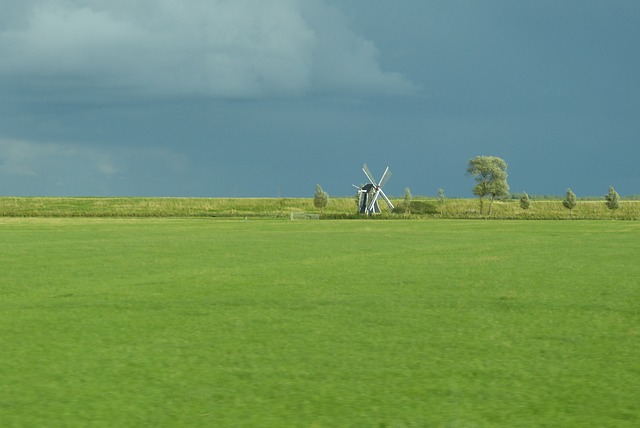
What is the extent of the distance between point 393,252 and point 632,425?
19.4 meters

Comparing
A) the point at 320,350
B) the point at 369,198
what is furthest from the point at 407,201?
the point at 320,350

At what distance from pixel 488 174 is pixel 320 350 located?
392 feet

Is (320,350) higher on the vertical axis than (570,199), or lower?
lower

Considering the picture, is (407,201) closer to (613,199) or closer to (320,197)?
(320,197)

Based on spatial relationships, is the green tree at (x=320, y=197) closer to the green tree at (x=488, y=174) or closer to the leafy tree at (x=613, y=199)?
the green tree at (x=488, y=174)

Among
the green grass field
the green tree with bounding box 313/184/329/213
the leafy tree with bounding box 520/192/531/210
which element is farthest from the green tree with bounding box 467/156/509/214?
the green grass field

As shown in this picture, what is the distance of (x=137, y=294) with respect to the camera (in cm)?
1300

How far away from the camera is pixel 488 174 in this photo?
124 m

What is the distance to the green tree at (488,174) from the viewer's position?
12306 centimetres

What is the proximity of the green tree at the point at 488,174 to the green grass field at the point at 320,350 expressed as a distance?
10914 cm

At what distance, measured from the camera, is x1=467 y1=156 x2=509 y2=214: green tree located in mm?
123062

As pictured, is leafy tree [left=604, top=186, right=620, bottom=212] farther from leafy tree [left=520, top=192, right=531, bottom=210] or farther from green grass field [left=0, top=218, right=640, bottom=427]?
green grass field [left=0, top=218, right=640, bottom=427]

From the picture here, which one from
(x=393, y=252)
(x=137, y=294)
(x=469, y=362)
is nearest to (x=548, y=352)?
(x=469, y=362)

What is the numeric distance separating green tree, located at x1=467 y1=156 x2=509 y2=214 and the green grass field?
10914 cm
